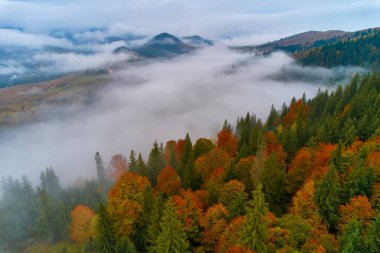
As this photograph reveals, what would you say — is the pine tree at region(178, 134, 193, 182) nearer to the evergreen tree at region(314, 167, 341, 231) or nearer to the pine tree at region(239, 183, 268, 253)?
the evergreen tree at region(314, 167, 341, 231)

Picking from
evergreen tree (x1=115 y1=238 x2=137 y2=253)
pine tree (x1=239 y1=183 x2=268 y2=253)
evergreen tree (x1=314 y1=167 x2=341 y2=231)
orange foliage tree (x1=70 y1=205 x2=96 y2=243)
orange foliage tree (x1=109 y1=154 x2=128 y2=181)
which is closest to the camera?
pine tree (x1=239 y1=183 x2=268 y2=253)

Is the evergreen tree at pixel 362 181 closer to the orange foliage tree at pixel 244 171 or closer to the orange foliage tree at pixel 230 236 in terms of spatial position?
the orange foliage tree at pixel 230 236

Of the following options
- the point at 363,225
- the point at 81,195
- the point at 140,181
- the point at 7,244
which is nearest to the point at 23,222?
the point at 7,244

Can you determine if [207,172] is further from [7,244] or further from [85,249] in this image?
[7,244]

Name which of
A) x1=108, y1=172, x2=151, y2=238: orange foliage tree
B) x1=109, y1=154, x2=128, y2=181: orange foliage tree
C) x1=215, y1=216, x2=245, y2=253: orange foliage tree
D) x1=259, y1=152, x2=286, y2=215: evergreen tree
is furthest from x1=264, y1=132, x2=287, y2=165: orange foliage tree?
x1=109, y1=154, x2=128, y2=181: orange foliage tree

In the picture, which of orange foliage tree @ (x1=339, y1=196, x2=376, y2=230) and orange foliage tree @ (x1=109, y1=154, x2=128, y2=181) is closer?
orange foliage tree @ (x1=339, y1=196, x2=376, y2=230)
